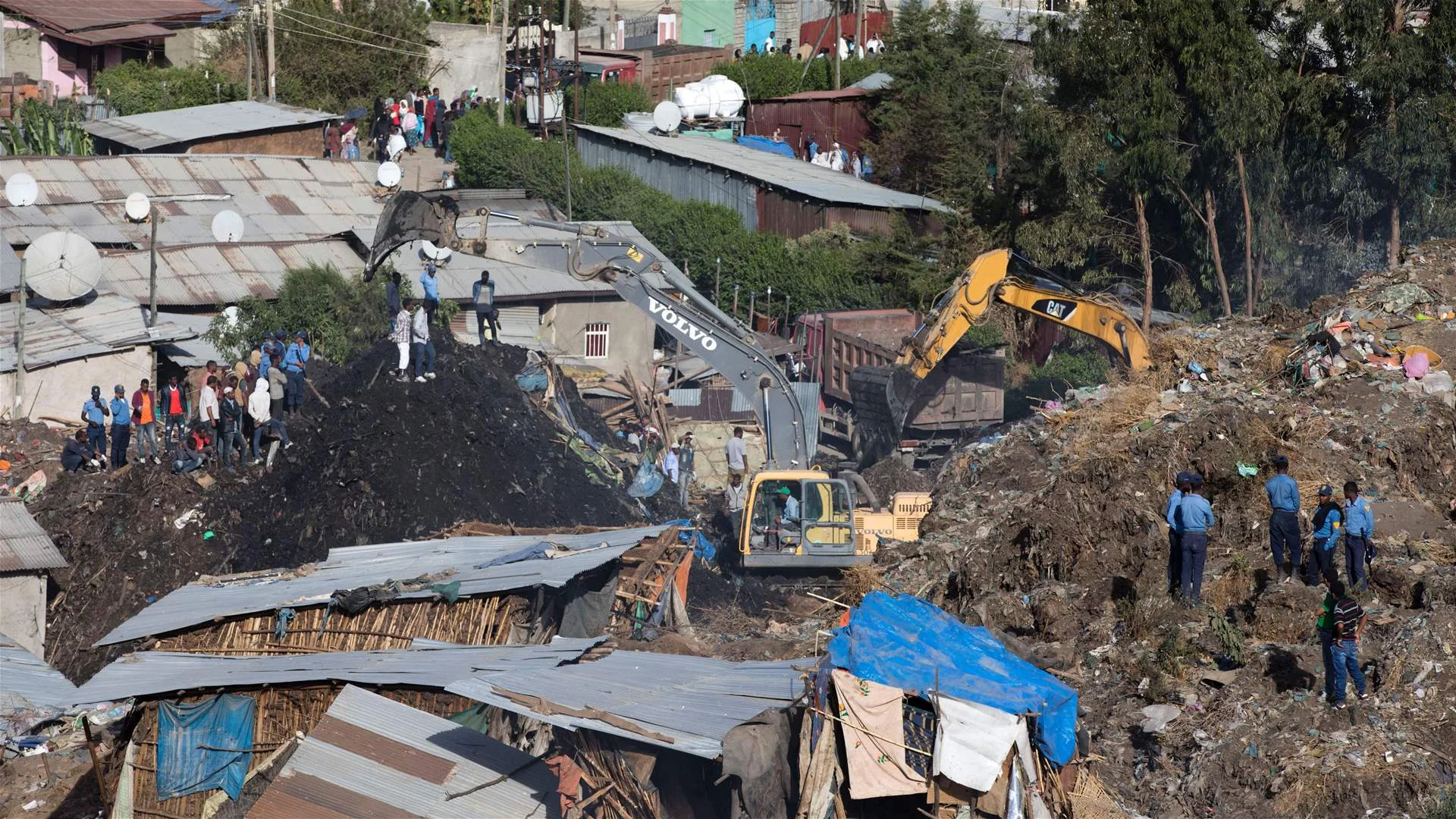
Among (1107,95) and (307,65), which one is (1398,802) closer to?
(1107,95)

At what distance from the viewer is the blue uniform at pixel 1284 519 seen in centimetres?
1302

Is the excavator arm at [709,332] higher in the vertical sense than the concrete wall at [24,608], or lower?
higher

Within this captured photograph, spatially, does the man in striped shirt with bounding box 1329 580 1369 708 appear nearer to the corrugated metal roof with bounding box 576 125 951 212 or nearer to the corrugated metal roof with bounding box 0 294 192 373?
the corrugated metal roof with bounding box 0 294 192 373

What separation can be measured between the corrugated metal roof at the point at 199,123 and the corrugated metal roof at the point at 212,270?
6864 mm

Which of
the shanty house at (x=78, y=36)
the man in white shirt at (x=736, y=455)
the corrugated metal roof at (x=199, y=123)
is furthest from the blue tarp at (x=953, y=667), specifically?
the shanty house at (x=78, y=36)

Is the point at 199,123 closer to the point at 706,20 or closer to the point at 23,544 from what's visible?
the point at 706,20

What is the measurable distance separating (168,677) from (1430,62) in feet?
62.5

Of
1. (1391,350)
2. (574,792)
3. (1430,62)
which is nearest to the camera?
(574,792)

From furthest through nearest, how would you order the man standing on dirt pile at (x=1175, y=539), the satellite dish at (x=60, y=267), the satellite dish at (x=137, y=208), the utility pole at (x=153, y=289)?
the satellite dish at (x=137, y=208), the utility pole at (x=153, y=289), the satellite dish at (x=60, y=267), the man standing on dirt pile at (x=1175, y=539)

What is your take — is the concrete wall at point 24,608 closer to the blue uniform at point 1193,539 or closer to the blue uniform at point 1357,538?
the blue uniform at point 1193,539

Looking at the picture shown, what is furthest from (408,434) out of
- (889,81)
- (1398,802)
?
(889,81)

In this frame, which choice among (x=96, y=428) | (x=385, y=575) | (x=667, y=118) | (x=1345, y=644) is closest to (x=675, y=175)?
(x=667, y=118)

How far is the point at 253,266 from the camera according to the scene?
91.8ft

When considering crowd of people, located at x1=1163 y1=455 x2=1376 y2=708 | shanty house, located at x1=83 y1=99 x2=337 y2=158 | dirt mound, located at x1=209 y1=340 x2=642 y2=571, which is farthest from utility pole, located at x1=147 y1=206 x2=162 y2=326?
crowd of people, located at x1=1163 y1=455 x2=1376 y2=708
